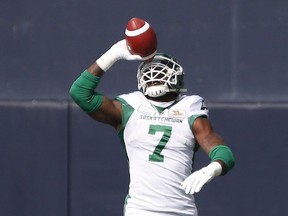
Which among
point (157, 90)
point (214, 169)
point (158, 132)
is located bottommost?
point (214, 169)

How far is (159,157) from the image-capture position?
637cm

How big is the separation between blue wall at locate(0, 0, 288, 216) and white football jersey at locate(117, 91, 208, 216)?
191cm

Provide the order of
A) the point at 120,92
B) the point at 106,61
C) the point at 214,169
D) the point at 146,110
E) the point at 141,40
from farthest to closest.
A: the point at 120,92, the point at 106,61, the point at 146,110, the point at 141,40, the point at 214,169

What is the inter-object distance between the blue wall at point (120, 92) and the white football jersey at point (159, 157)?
1.91 m

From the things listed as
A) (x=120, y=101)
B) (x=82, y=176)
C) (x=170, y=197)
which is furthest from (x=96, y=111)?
(x=82, y=176)

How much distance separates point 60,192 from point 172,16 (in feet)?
5.00

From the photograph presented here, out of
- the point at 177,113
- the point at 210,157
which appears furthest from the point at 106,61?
the point at 210,157

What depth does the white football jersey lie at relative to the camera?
6352 millimetres

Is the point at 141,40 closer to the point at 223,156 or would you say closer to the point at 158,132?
the point at 158,132

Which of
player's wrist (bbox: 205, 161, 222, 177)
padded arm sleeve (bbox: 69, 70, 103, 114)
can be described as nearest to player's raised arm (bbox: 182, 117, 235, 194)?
player's wrist (bbox: 205, 161, 222, 177)

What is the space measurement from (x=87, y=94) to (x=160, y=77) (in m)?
0.41

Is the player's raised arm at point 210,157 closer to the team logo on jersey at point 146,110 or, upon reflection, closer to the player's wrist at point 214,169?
the player's wrist at point 214,169

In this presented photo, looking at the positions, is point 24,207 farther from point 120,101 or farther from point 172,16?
point 120,101

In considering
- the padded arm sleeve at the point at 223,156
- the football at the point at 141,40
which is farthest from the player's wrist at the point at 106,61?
the padded arm sleeve at the point at 223,156
